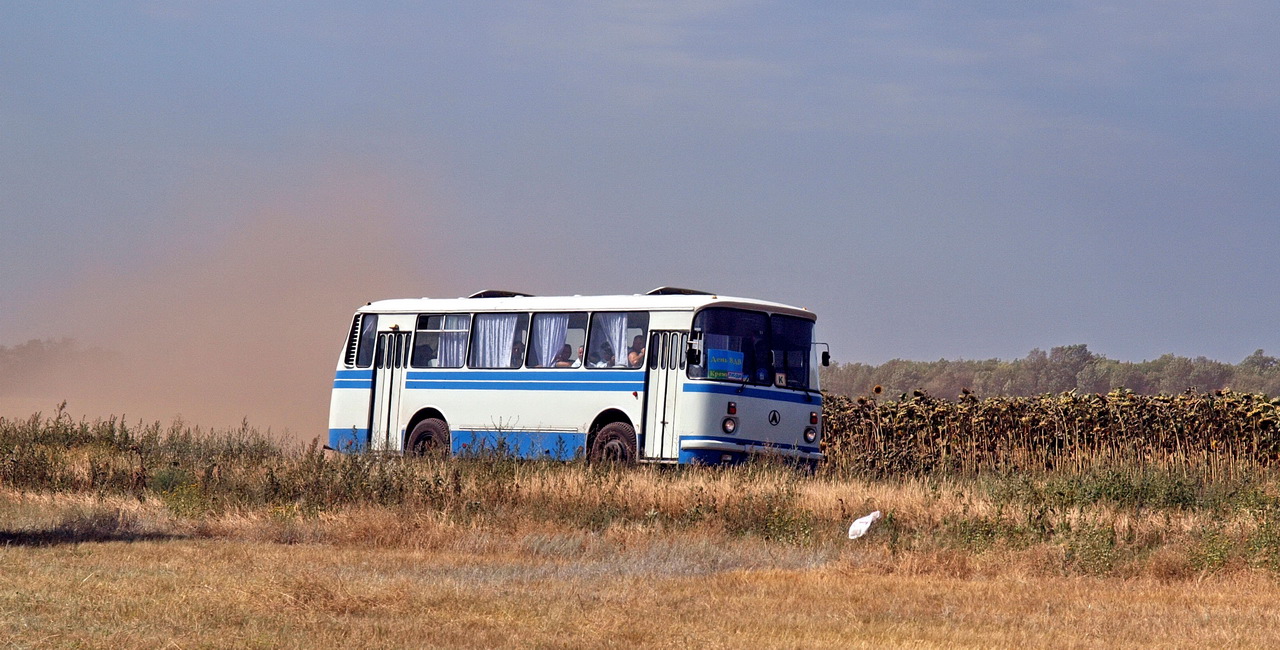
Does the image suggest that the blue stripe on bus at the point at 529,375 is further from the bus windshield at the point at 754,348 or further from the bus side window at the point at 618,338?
the bus windshield at the point at 754,348

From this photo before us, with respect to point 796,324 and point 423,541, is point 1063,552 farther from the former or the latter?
point 796,324

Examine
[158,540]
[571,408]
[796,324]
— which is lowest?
[158,540]

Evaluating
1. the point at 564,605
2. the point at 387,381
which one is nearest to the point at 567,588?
the point at 564,605

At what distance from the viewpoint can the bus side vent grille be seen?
29.5m

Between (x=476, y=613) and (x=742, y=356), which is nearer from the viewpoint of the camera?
(x=476, y=613)

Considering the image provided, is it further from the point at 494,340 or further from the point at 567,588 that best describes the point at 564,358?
the point at 567,588

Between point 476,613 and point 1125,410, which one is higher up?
point 1125,410

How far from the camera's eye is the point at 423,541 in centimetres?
1605

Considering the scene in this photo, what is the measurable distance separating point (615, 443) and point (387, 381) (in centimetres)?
603

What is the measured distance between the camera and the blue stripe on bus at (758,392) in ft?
78.6

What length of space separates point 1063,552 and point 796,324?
10889mm

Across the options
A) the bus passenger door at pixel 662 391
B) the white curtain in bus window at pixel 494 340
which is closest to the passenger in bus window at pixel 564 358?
the white curtain in bus window at pixel 494 340

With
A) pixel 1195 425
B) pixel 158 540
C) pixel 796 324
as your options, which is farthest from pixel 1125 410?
pixel 158 540

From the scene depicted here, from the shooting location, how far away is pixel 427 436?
2794 centimetres
